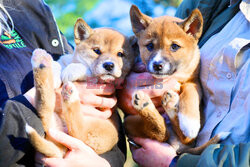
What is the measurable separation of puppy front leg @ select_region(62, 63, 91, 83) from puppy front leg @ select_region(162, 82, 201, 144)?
27.4 inches

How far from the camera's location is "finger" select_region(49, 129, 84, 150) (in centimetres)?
178

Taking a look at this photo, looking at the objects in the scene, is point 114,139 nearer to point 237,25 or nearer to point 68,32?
point 237,25

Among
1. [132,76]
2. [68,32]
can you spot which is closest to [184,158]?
[132,76]

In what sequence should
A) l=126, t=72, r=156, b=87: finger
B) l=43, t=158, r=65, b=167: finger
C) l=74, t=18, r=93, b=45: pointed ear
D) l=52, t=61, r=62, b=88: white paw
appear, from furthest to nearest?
l=74, t=18, r=93, b=45: pointed ear → l=126, t=72, r=156, b=87: finger → l=52, t=61, r=62, b=88: white paw → l=43, t=158, r=65, b=167: finger

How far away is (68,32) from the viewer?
15.9 feet

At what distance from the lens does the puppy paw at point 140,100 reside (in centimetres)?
194

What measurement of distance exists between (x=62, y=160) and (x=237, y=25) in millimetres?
1611

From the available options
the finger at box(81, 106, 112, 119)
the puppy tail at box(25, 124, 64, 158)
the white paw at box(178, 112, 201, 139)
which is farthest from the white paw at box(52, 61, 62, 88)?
the white paw at box(178, 112, 201, 139)

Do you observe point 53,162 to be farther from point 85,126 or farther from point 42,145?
point 85,126

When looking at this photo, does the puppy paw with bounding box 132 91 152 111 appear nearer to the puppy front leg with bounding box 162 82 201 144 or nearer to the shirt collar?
the puppy front leg with bounding box 162 82 201 144

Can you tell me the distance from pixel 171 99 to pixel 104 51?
733 millimetres

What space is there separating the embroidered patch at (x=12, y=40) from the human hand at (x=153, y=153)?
4.23 feet

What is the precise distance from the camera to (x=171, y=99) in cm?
197

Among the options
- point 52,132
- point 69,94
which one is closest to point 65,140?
point 52,132
